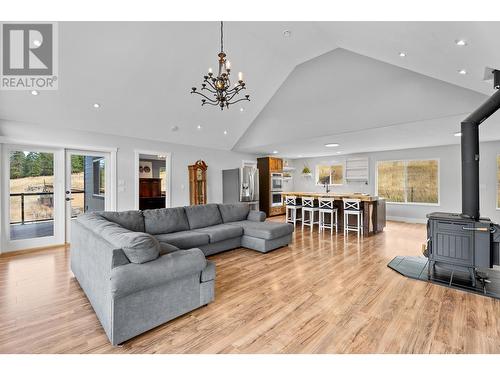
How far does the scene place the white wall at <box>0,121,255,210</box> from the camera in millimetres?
4602

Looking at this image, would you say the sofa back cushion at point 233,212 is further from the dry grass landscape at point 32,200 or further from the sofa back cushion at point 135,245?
the dry grass landscape at point 32,200

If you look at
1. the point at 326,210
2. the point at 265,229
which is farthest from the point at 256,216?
the point at 326,210

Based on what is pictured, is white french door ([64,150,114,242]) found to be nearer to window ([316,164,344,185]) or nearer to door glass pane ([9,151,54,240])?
door glass pane ([9,151,54,240])

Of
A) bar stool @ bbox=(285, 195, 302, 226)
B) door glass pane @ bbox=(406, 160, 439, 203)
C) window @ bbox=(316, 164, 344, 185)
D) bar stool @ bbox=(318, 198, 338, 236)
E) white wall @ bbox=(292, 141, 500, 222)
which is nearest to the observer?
bar stool @ bbox=(318, 198, 338, 236)

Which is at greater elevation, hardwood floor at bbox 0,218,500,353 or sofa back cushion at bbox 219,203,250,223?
sofa back cushion at bbox 219,203,250,223

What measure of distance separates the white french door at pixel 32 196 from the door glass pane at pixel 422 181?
9462 millimetres

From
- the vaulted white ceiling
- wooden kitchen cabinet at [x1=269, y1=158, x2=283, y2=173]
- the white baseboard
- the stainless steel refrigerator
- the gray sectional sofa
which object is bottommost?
the white baseboard

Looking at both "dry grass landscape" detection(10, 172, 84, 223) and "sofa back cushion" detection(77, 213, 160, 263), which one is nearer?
"sofa back cushion" detection(77, 213, 160, 263)

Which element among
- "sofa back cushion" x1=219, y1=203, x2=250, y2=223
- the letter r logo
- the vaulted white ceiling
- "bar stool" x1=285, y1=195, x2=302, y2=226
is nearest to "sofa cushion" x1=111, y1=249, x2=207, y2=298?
"sofa back cushion" x1=219, y1=203, x2=250, y2=223

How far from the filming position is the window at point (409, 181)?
296 inches

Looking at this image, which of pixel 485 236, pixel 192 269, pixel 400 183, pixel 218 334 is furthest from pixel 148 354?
pixel 400 183

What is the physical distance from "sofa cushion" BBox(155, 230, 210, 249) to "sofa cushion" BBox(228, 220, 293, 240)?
0.87m

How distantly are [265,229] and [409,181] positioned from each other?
6092 mm
